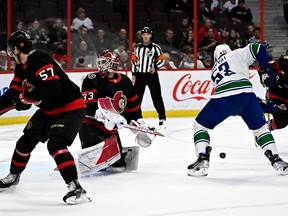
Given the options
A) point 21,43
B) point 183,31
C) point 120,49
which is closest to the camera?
point 21,43

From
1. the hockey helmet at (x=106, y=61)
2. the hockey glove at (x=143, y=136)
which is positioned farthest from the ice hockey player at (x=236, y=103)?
the hockey helmet at (x=106, y=61)

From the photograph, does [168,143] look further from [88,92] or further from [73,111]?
[73,111]

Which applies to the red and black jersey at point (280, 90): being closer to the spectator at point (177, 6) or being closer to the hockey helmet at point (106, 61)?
the hockey helmet at point (106, 61)

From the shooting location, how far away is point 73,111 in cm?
486

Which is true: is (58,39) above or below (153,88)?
above

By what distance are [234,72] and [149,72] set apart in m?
3.67

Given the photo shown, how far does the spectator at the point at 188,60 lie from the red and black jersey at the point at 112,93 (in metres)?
5.13

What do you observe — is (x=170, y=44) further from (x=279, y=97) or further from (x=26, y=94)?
(x=26, y=94)

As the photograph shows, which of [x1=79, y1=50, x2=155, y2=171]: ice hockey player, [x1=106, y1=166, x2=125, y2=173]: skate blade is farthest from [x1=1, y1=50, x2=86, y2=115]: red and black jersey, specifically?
[x1=106, y1=166, x2=125, y2=173]: skate blade

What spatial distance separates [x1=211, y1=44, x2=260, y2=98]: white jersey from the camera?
5.66 m

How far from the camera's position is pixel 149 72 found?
9320 millimetres

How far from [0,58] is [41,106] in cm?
545

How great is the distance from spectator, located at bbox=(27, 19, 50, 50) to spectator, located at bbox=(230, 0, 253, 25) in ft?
9.10

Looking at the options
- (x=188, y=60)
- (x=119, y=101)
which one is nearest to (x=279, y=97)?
(x=119, y=101)
